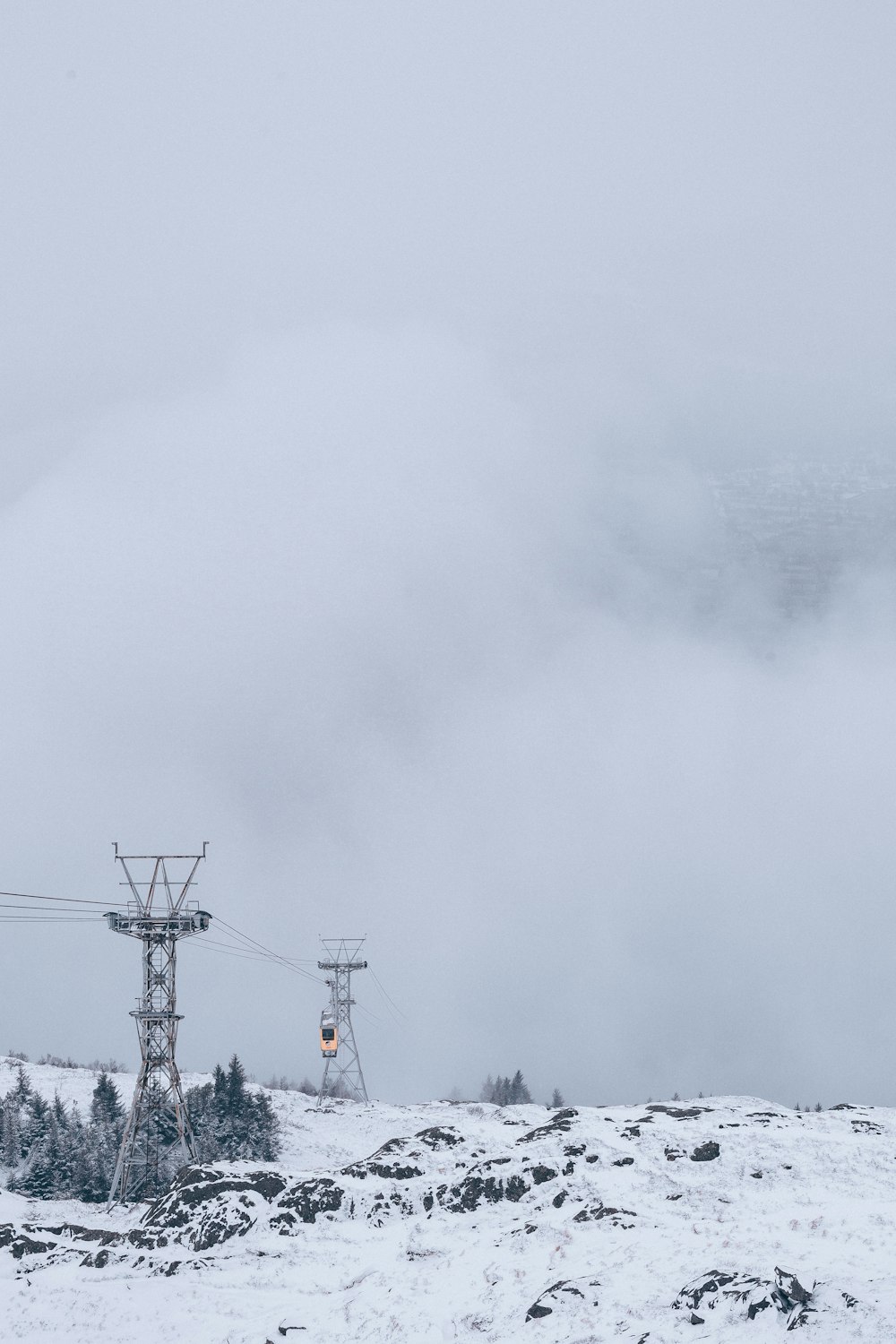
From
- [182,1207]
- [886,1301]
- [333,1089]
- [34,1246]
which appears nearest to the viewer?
[886,1301]

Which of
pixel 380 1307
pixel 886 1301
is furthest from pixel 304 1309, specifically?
pixel 886 1301

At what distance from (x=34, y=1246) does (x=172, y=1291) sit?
302 inches

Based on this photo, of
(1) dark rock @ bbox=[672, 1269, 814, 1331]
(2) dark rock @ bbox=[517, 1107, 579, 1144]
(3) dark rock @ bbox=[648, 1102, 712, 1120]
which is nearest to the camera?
(1) dark rock @ bbox=[672, 1269, 814, 1331]

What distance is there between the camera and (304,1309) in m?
37.6

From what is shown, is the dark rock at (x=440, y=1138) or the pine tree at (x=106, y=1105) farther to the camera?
the pine tree at (x=106, y=1105)

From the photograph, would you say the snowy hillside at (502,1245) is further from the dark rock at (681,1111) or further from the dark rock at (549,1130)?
the dark rock at (681,1111)

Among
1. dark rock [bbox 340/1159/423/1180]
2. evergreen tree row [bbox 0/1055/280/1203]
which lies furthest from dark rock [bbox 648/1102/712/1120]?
evergreen tree row [bbox 0/1055/280/1203]

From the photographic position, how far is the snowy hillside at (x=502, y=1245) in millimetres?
31688

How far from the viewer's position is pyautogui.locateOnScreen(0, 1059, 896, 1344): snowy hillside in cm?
3169

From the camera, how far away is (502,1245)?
4134 centimetres

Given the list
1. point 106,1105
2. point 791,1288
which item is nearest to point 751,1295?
point 791,1288

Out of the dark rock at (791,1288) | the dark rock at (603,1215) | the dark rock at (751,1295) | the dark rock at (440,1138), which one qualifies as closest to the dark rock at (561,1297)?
the dark rock at (751,1295)

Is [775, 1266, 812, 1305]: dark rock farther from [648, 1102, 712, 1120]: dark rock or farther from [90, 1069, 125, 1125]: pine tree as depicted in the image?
[90, 1069, 125, 1125]: pine tree

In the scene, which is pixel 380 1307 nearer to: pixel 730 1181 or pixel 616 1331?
pixel 616 1331
